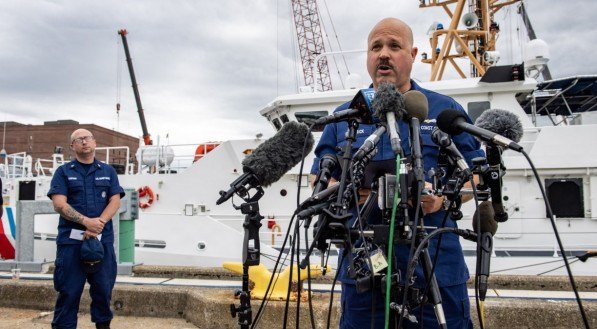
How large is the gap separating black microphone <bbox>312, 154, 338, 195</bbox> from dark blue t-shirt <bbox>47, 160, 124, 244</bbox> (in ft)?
8.55

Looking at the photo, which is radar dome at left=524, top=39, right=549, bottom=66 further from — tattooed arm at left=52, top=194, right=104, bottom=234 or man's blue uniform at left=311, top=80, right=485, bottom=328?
tattooed arm at left=52, top=194, right=104, bottom=234

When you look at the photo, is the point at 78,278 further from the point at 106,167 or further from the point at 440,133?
the point at 440,133

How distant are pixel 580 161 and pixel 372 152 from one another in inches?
260

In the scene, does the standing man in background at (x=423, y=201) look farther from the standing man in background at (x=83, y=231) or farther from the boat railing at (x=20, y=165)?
the boat railing at (x=20, y=165)

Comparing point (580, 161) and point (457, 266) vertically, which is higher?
point (580, 161)

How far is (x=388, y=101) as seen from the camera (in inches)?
54.5

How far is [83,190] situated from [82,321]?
1.27 meters

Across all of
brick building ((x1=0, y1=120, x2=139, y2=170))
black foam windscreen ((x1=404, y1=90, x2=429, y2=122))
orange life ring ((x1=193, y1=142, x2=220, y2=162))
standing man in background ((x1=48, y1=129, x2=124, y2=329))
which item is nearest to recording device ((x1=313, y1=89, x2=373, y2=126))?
black foam windscreen ((x1=404, y1=90, x2=429, y2=122))

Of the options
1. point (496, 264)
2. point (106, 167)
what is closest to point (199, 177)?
point (106, 167)

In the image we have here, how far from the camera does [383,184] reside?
4.50ft

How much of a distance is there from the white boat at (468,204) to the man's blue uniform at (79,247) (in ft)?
7.79

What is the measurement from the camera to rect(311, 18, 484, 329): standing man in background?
66.1 inches

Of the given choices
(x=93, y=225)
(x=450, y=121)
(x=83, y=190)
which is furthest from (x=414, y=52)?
(x=83, y=190)

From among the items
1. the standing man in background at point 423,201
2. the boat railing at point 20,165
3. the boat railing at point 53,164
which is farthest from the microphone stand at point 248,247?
the boat railing at point 20,165
